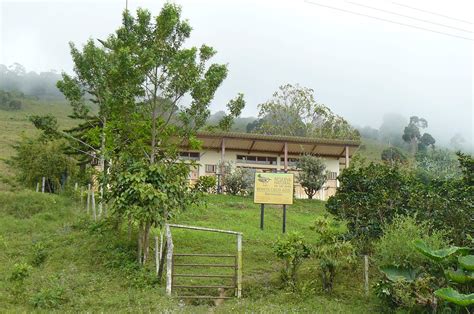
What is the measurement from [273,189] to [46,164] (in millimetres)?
12859

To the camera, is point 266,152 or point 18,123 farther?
point 18,123

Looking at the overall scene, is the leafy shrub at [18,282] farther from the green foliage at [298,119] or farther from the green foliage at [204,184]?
the green foliage at [298,119]

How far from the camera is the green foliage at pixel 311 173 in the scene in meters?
24.1

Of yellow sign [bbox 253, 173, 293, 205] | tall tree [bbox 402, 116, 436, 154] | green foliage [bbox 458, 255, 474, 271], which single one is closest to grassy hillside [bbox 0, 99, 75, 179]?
yellow sign [bbox 253, 173, 293, 205]

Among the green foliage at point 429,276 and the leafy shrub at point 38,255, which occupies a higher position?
the green foliage at point 429,276

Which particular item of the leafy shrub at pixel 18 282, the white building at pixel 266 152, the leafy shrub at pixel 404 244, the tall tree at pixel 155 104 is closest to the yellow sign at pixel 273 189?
the tall tree at pixel 155 104

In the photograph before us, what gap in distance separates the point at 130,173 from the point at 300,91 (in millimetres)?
29944

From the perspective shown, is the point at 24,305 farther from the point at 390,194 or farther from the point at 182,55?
the point at 390,194

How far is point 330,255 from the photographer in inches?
399

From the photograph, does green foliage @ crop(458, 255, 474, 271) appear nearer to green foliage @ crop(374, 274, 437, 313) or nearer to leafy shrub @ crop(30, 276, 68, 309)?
green foliage @ crop(374, 274, 437, 313)

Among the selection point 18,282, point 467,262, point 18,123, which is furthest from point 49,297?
point 18,123

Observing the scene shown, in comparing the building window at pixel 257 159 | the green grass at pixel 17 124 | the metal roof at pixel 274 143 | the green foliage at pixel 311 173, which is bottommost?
the green foliage at pixel 311 173

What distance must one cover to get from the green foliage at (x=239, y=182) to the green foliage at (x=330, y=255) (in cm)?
1284

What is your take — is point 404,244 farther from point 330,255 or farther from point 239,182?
point 239,182
